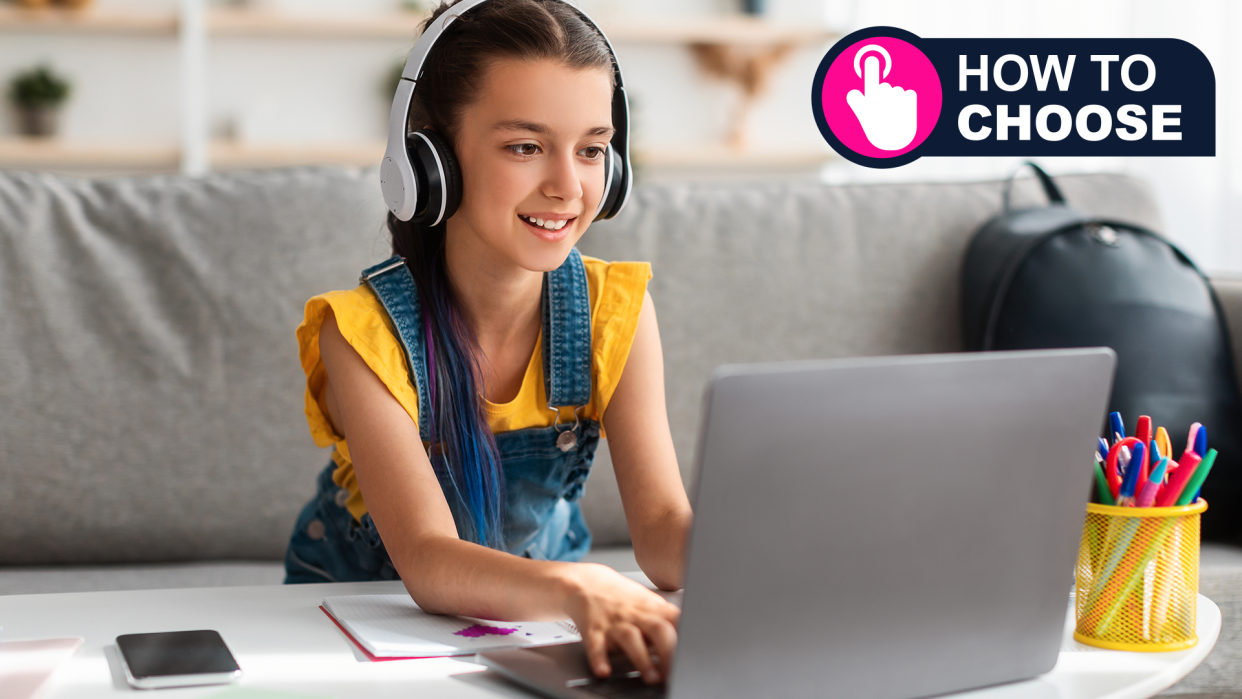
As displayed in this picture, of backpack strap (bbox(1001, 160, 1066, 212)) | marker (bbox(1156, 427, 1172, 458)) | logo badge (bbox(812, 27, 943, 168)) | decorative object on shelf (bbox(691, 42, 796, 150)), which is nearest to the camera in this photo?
marker (bbox(1156, 427, 1172, 458))

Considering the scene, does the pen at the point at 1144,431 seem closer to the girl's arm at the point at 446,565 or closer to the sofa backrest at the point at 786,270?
the girl's arm at the point at 446,565

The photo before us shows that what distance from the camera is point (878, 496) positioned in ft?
1.70

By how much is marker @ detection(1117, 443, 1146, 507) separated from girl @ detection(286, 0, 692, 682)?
1.03 feet

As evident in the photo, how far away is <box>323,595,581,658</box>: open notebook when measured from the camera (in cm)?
65

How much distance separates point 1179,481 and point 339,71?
3.69 m

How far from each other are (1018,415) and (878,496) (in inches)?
3.4

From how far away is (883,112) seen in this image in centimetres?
352

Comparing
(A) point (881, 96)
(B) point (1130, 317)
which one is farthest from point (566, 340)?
(A) point (881, 96)

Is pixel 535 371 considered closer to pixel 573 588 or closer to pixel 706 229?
pixel 573 588

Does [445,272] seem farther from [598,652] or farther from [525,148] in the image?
[598,652]

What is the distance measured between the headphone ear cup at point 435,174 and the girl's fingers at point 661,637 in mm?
458

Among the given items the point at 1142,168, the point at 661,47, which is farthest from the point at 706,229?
the point at 661,47

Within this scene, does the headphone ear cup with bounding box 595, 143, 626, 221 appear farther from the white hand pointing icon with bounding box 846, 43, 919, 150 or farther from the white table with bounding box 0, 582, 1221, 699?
the white hand pointing icon with bounding box 846, 43, 919, 150

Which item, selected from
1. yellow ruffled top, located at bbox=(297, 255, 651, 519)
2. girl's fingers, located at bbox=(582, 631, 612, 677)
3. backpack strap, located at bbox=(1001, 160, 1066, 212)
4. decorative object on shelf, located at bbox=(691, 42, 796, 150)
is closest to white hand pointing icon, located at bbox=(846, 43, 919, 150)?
decorative object on shelf, located at bbox=(691, 42, 796, 150)
